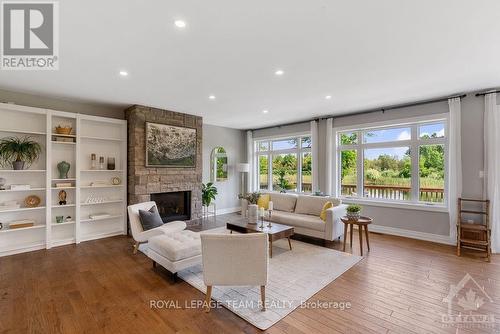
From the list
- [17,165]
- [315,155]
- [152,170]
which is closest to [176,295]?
[152,170]

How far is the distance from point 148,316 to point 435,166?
560 centimetres

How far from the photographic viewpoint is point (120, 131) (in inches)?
207

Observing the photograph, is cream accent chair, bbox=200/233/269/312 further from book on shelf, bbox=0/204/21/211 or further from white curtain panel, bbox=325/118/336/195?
white curtain panel, bbox=325/118/336/195

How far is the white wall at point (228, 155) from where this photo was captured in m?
7.09

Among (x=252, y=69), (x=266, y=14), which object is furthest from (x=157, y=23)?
(x=252, y=69)

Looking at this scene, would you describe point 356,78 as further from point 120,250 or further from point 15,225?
point 15,225

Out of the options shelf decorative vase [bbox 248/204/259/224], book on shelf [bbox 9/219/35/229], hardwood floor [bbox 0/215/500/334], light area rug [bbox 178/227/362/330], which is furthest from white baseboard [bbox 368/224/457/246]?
book on shelf [bbox 9/219/35/229]

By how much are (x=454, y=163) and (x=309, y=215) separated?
Result: 2.84m

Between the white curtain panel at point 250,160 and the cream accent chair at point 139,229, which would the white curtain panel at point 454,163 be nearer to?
the cream accent chair at point 139,229

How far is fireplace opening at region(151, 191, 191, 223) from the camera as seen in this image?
5.54 metres

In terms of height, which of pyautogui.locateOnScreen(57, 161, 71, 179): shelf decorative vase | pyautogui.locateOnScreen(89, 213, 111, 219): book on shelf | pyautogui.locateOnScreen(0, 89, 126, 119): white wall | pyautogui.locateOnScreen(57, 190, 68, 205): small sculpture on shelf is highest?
pyautogui.locateOnScreen(0, 89, 126, 119): white wall

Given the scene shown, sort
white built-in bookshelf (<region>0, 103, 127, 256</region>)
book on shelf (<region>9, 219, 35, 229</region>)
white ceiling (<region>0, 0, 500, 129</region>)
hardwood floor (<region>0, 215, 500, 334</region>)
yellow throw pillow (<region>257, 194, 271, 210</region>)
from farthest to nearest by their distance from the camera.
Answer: yellow throw pillow (<region>257, 194, 271, 210</region>) < white built-in bookshelf (<region>0, 103, 127, 256</region>) < book on shelf (<region>9, 219, 35, 229</region>) < hardwood floor (<region>0, 215, 500, 334</region>) < white ceiling (<region>0, 0, 500, 129</region>)

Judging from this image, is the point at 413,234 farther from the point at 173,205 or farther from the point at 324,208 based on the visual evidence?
the point at 173,205

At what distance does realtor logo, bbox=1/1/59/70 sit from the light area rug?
3.13m
